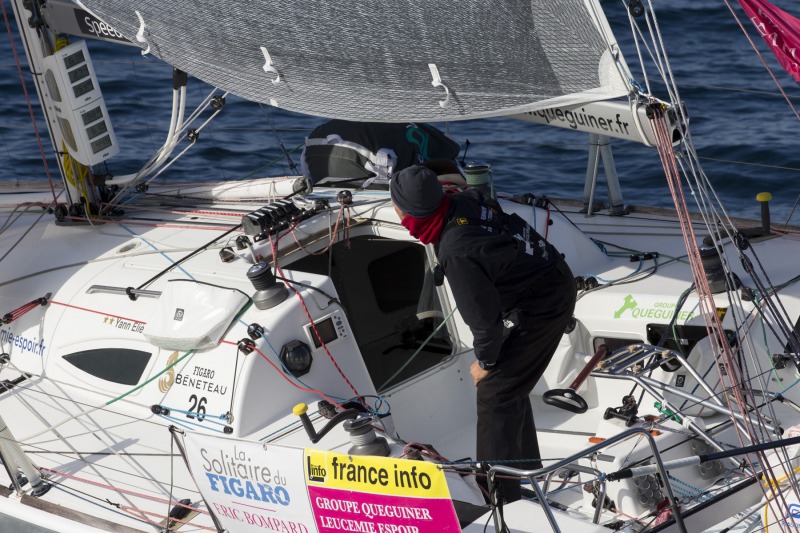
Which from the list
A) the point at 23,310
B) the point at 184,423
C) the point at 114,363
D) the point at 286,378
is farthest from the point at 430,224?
the point at 23,310

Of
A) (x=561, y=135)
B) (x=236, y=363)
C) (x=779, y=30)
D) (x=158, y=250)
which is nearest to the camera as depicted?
(x=779, y=30)

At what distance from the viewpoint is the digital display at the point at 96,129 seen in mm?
5500

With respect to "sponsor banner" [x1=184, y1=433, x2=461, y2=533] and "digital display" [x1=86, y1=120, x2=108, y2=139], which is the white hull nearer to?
"sponsor banner" [x1=184, y1=433, x2=461, y2=533]

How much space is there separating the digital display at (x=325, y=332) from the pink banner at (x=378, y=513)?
1.00 meters

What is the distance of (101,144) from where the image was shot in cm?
555

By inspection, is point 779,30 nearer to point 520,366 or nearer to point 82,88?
point 520,366

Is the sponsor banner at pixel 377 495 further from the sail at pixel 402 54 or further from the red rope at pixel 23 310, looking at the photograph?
the red rope at pixel 23 310

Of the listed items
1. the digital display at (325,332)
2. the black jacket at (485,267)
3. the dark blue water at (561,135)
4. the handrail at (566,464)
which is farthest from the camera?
the dark blue water at (561,135)

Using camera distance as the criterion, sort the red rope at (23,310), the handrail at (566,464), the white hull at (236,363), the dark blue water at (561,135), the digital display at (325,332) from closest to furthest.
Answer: the handrail at (566,464), the white hull at (236,363), the digital display at (325,332), the red rope at (23,310), the dark blue water at (561,135)

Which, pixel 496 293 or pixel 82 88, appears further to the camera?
pixel 82 88

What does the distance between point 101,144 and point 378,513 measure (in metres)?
2.93

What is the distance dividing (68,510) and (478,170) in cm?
239

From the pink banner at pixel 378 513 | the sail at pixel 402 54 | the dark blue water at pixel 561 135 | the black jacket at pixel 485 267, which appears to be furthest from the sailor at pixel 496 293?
the dark blue water at pixel 561 135

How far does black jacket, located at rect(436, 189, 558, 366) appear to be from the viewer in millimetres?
3846
